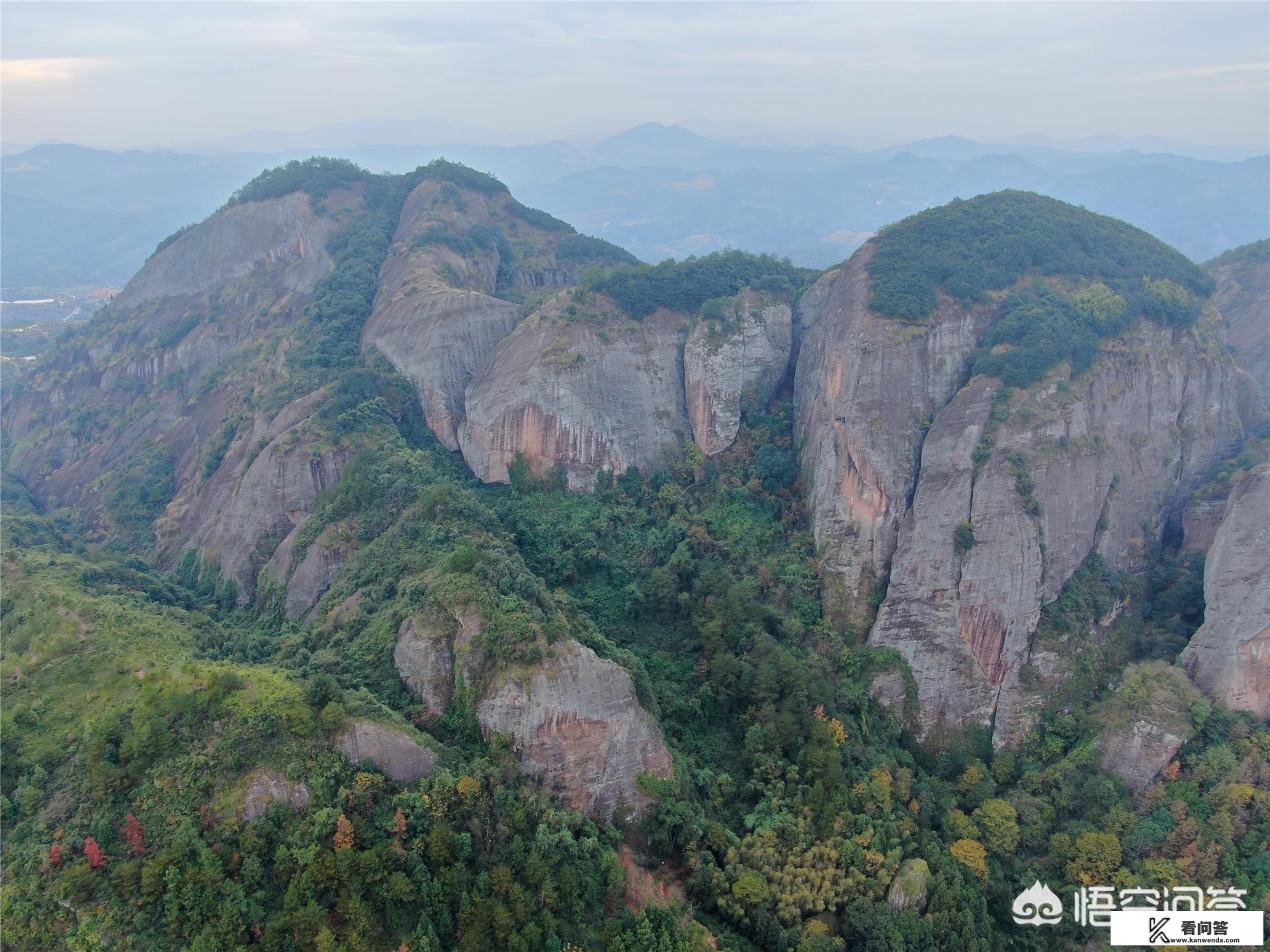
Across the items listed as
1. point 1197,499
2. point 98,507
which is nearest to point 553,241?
point 98,507

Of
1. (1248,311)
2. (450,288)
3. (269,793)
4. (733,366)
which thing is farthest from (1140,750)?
(450,288)

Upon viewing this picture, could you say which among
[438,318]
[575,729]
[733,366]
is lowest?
[575,729]

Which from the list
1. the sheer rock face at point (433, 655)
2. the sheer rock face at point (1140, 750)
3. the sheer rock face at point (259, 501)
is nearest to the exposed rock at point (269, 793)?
the sheer rock face at point (433, 655)

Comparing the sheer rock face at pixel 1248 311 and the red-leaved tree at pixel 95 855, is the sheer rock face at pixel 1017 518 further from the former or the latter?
the red-leaved tree at pixel 95 855

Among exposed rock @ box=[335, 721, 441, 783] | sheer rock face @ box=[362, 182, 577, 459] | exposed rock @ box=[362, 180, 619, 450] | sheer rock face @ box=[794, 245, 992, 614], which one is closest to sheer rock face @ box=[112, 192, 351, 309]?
exposed rock @ box=[362, 180, 619, 450]

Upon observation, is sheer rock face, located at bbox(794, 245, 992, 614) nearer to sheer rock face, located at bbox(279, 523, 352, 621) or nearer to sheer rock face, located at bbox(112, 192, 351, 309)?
sheer rock face, located at bbox(279, 523, 352, 621)

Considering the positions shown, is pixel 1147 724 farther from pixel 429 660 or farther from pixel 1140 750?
pixel 429 660
